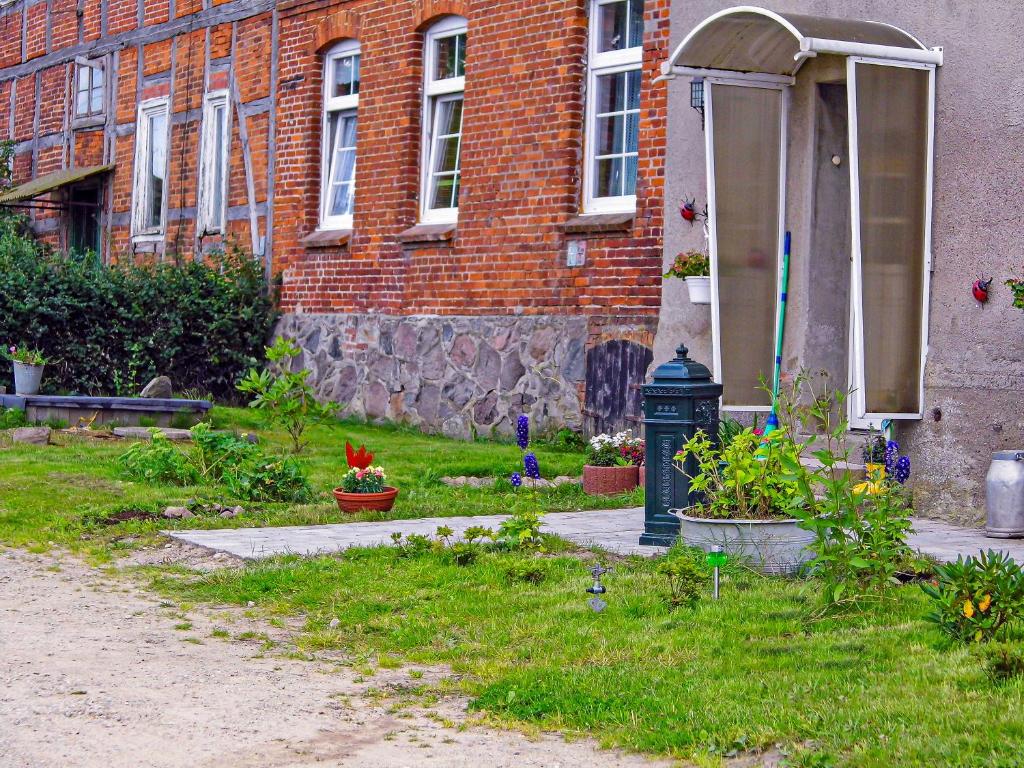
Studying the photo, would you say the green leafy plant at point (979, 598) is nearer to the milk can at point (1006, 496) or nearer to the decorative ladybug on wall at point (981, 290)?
the milk can at point (1006, 496)

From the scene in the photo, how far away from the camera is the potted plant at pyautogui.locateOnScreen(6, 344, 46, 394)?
14.6 meters

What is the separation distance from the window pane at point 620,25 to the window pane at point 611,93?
0.26m

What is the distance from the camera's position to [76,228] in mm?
20922

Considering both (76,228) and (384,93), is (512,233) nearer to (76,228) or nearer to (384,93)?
(384,93)

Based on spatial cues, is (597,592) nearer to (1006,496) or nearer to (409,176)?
(1006,496)

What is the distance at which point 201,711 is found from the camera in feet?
15.5

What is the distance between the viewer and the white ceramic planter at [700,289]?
1102cm

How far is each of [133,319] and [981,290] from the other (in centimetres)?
1039

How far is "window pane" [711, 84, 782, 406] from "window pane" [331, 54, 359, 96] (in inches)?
256

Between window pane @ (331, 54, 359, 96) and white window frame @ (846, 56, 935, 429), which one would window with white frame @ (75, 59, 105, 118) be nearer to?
window pane @ (331, 54, 359, 96)

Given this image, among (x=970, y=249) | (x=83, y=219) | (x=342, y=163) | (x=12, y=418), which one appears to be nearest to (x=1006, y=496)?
(x=970, y=249)

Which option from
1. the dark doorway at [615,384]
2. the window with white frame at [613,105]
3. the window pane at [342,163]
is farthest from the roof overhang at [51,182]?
the dark doorway at [615,384]

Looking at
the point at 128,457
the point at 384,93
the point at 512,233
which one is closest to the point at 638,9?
the point at 512,233

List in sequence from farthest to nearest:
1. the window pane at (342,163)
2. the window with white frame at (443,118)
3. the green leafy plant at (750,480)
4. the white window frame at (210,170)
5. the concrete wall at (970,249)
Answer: the white window frame at (210,170) < the window pane at (342,163) < the window with white frame at (443,118) < the concrete wall at (970,249) < the green leafy plant at (750,480)
